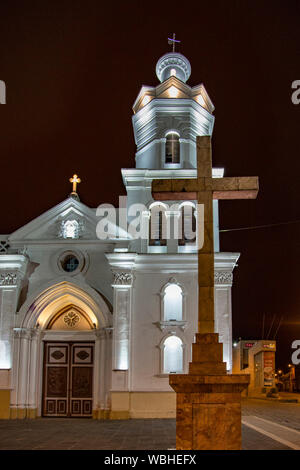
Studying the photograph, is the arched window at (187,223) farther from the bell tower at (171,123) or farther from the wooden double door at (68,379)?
the wooden double door at (68,379)

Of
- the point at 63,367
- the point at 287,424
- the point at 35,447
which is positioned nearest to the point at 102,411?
the point at 63,367

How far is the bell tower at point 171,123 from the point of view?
2498 cm

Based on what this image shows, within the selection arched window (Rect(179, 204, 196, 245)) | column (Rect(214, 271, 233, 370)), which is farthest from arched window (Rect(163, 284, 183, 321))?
arched window (Rect(179, 204, 196, 245))

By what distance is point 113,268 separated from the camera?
73.0 ft

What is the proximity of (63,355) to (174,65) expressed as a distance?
15.2 meters

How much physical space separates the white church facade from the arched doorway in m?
0.04

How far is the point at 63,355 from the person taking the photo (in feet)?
77.5

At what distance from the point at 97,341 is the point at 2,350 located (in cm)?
389

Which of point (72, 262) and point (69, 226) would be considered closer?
point (72, 262)

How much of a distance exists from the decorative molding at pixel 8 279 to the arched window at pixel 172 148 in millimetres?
8586

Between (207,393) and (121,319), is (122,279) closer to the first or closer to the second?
(121,319)

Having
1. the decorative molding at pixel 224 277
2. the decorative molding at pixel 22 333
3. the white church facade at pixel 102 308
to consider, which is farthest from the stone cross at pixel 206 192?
the decorative molding at pixel 22 333

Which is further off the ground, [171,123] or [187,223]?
[171,123]

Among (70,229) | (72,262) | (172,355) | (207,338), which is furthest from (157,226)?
(207,338)
